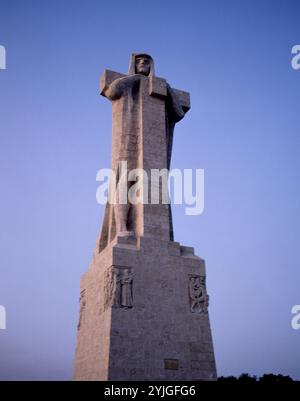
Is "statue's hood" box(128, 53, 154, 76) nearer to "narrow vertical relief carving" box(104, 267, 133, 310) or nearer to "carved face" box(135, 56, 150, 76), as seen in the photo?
"carved face" box(135, 56, 150, 76)

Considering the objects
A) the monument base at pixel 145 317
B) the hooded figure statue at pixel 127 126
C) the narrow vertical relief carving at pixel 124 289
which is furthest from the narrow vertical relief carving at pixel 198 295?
the narrow vertical relief carving at pixel 124 289

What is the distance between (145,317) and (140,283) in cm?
A: 74

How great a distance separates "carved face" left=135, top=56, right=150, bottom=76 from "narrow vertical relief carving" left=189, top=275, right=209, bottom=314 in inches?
243

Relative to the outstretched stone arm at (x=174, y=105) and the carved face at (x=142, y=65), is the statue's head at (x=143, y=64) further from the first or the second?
the outstretched stone arm at (x=174, y=105)

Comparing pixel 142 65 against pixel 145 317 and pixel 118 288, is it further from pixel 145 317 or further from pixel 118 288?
pixel 145 317

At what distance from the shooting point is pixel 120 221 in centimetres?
1072

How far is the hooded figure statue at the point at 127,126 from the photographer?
36.1 ft

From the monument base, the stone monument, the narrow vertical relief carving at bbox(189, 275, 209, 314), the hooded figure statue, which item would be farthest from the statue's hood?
the narrow vertical relief carving at bbox(189, 275, 209, 314)

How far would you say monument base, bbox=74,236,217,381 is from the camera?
29.3 ft

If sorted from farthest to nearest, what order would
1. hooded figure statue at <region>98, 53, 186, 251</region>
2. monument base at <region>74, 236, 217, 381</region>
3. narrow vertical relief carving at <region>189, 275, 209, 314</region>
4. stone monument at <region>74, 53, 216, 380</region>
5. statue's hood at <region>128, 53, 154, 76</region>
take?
statue's hood at <region>128, 53, 154, 76</region> < hooded figure statue at <region>98, 53, 186, 251</region> < narrow vertical relief carving at <region>189, 275, 209, 314</region> < stone monument at <region>74, 53, 216, 380</region> < monument base at <region>74, 236, 217, 381</region>

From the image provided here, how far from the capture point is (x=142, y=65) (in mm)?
12906
